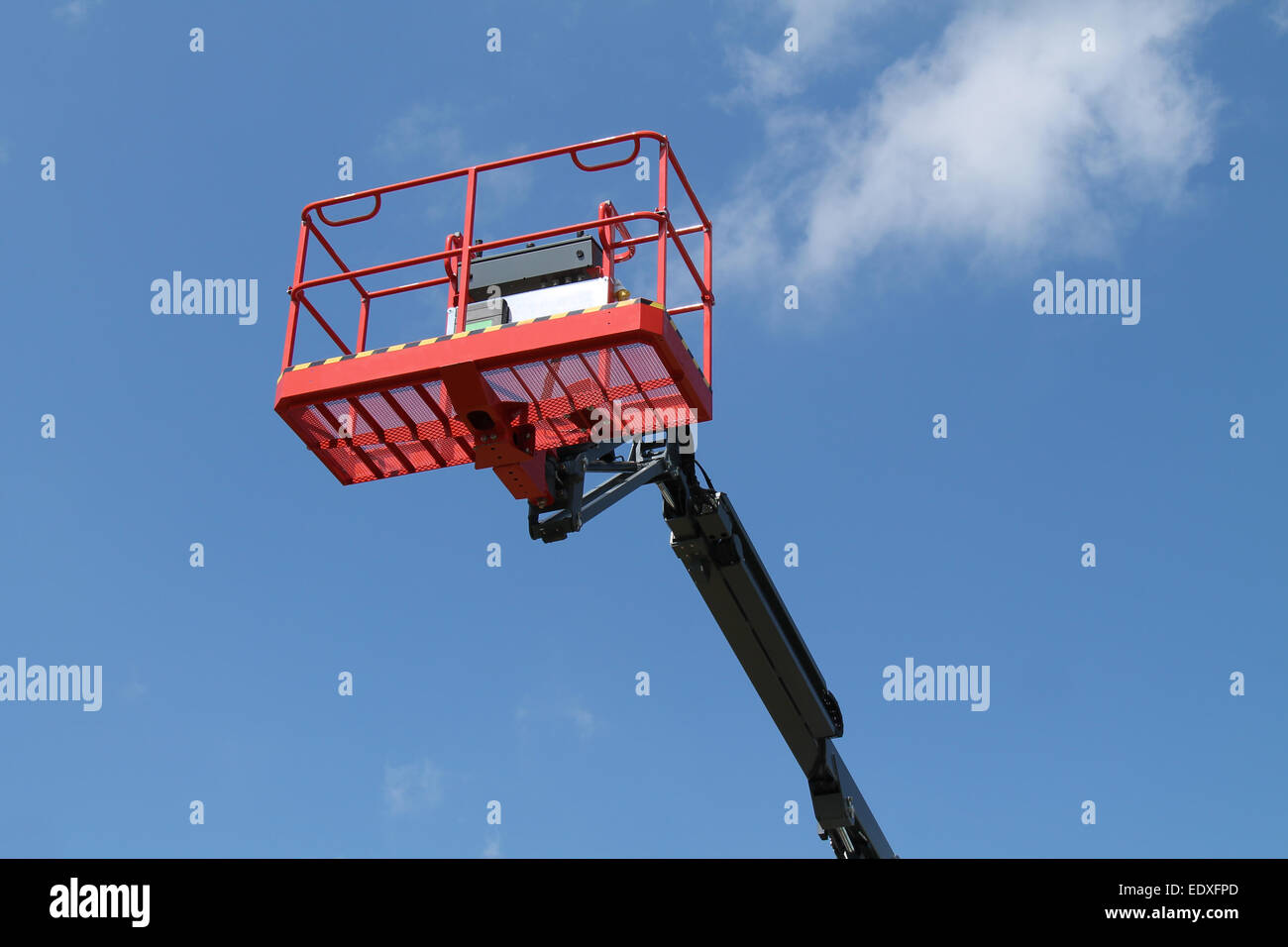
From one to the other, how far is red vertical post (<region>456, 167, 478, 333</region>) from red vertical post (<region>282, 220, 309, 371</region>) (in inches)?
51.3

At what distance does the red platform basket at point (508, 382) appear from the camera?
9.12 metres

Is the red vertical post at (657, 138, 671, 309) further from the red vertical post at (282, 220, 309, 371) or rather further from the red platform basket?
the red vertical post at (282, 220, 309, 371)

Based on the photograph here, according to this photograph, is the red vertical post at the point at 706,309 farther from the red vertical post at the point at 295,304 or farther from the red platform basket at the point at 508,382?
the red vertical post at the point at 295,304

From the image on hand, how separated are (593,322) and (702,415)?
1260mm

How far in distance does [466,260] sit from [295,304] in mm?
1646

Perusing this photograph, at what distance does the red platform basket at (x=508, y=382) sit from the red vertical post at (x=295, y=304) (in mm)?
15

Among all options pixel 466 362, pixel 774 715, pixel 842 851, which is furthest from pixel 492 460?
pixel 842 851

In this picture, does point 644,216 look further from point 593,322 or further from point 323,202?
point 323,202

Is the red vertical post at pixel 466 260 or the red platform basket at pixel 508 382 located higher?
the red vertical post at pixel 466 260

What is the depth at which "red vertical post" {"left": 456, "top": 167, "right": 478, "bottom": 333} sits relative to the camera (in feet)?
31.5

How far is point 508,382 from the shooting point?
374 inches

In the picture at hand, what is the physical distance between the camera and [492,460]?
9664mm

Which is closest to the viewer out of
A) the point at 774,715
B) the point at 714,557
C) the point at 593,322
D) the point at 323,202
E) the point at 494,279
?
the point at 593,322

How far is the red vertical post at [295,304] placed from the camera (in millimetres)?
10176
